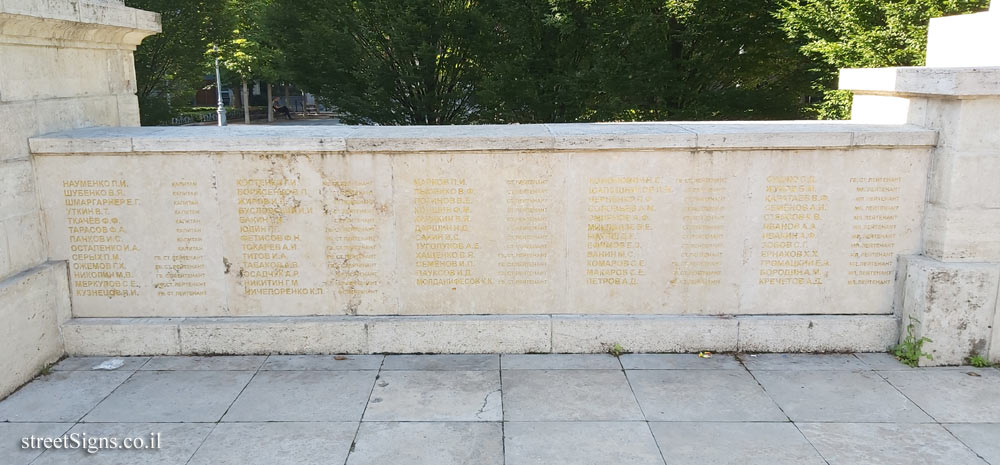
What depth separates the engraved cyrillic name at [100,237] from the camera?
21.1ft

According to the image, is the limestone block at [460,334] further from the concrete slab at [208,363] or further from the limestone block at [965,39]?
the limestone block at [965,39]

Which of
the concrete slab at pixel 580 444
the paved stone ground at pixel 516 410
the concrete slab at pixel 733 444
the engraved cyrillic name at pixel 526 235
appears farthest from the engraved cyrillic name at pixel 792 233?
the concrete slab at pixel 580 444

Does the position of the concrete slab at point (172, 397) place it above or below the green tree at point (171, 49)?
below

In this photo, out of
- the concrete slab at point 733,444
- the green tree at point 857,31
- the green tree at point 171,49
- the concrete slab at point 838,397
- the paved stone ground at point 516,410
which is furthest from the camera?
the green tree at point 171,49

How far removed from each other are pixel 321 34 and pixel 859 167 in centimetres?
1477

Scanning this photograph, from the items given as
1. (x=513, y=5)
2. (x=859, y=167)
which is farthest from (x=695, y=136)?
(x=513, y=5)

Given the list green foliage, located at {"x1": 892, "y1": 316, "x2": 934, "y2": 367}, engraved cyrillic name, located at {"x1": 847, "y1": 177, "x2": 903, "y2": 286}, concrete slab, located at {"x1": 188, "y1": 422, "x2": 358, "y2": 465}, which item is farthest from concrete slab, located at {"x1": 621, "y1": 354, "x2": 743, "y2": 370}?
concrete slab, located at {"x1": 188, "y1": 422, "x2": 358, "y2": 465}

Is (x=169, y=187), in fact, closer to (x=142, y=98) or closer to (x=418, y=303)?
(x=418, y=303)

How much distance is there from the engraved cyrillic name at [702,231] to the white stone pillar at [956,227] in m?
1.71

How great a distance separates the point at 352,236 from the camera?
6.53 metres

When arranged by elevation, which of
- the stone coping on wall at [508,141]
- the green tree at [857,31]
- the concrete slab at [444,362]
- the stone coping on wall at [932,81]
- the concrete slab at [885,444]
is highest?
the green tree at [857,31]

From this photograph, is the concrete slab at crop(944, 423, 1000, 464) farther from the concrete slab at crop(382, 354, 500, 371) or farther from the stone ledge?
the concrete slab at crop(382, 354, 500, 371)

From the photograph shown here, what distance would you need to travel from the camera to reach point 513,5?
16750 millimetres

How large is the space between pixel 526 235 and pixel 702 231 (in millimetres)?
1638
